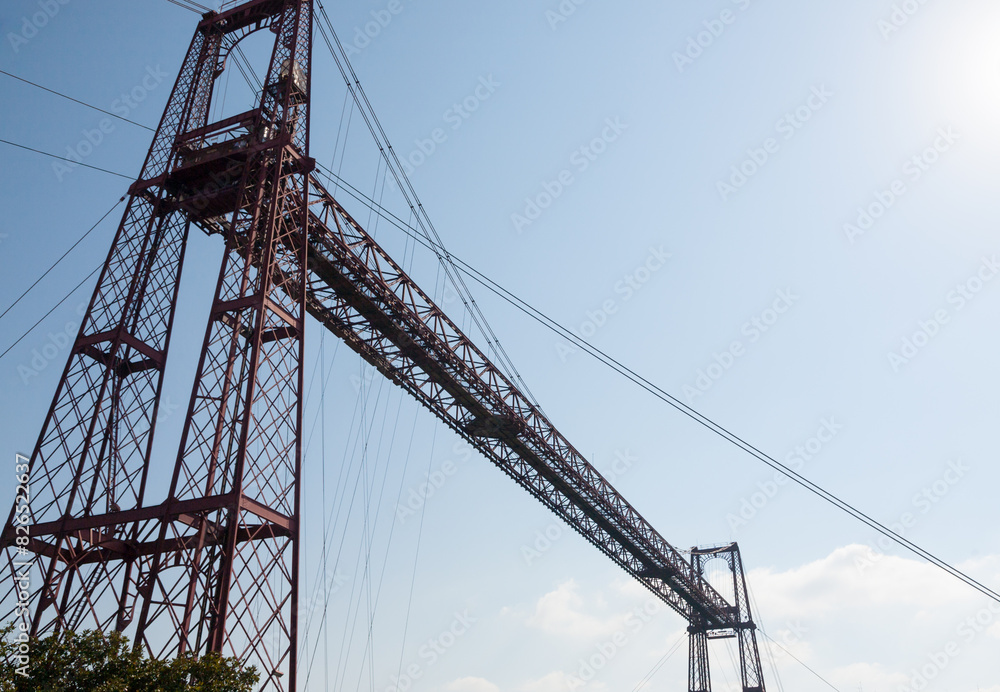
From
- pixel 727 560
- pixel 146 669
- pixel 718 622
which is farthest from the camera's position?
pixel 727 560

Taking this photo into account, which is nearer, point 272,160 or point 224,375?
point 224,375

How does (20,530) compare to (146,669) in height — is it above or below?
above

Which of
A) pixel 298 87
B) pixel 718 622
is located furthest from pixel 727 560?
pixel 298 87

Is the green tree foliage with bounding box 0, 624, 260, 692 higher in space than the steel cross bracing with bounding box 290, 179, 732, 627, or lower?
lower

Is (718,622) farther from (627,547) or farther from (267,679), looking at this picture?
(267,679)

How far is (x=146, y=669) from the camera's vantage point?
12.5 meters

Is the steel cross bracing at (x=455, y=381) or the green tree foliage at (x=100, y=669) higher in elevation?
the steel cross bracing at (x=455, y=381)

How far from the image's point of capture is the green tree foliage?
12.1 metres

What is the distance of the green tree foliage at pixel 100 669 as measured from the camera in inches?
476

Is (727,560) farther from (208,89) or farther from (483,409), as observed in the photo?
(208,89)

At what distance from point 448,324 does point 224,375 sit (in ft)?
34.5

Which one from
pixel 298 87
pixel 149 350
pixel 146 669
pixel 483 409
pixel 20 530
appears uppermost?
pixel 298 87

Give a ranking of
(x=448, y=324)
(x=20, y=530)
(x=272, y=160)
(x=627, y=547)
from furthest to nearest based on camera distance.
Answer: (x=627, y=547), (x=448, y=324), (x=272, y=160), (x=20, y=530)

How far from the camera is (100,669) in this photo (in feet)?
41.0
